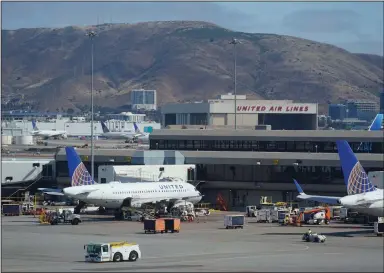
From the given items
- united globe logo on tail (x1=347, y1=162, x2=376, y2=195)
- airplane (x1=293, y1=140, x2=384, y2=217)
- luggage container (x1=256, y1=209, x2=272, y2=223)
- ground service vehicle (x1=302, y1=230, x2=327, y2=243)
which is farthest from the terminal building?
ground service vehicle (x1=302, y1=230, x2=327, y2=243)

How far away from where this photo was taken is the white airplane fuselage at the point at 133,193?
94438mm

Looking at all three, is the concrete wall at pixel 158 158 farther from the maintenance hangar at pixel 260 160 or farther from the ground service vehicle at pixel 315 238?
the ground service vehicle at pixel 315 238

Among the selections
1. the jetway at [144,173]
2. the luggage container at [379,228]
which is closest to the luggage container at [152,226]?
→ the luggage container at [379,228]

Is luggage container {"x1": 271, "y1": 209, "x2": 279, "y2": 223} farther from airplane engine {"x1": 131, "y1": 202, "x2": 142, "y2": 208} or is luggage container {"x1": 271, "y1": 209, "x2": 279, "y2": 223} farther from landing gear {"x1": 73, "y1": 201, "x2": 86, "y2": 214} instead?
landing gear {"x1": 73, "y1": 201, "x2": 86, "y2": 214}

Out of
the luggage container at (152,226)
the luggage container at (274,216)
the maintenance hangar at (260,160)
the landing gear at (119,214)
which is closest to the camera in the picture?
the luggage container at (152,226)

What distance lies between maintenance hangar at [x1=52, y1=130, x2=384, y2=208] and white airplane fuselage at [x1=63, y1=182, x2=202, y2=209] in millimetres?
7696

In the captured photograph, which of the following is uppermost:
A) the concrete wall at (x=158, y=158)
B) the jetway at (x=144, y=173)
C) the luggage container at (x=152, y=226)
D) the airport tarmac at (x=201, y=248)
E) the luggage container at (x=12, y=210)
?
the concrete wall at (x=158, y=158)

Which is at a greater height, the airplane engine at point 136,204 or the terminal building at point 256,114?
the terminal building at point 256,114

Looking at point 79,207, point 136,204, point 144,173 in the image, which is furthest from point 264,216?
point 144,173

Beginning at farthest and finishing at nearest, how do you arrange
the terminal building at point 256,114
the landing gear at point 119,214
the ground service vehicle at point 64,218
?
the terminal building at point 256,114
the landing gear at point 119,214
the ground service vehicle at point 64,218

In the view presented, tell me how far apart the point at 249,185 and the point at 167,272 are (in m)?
58.9

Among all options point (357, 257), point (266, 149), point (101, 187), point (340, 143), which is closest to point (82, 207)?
point (101, 187)

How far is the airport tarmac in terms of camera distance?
5412 cm

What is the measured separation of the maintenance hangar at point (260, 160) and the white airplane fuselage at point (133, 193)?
770 centimetres
